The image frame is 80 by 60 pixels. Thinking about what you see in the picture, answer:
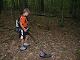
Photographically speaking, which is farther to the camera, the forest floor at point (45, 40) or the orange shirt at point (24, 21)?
the orange shirt at point (24, 21)

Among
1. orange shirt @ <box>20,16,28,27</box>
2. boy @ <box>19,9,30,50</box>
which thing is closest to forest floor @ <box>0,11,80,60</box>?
boy @ <box>19,9,30,50</box>

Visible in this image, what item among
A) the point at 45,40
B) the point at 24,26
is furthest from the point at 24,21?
the point at 45,40

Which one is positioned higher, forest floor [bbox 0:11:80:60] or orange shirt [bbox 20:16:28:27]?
orange shirt [bbox 20:16:28:27]

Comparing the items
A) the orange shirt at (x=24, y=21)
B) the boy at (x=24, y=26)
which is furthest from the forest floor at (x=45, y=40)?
the orange shirt at (x=24, y=21)

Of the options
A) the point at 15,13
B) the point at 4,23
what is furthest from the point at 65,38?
the point at 15,13

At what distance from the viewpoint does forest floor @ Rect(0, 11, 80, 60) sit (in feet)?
22.2

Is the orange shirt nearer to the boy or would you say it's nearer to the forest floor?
the boy

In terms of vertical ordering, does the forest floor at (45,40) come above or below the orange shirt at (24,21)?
below

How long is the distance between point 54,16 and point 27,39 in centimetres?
326

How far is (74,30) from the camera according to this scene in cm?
870

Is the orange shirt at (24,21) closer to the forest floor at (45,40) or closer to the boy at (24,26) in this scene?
the boy at (24,26)

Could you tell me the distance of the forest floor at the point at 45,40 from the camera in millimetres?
6770

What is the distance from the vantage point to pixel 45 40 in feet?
25.5

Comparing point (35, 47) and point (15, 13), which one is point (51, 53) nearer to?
point (35, 47)
